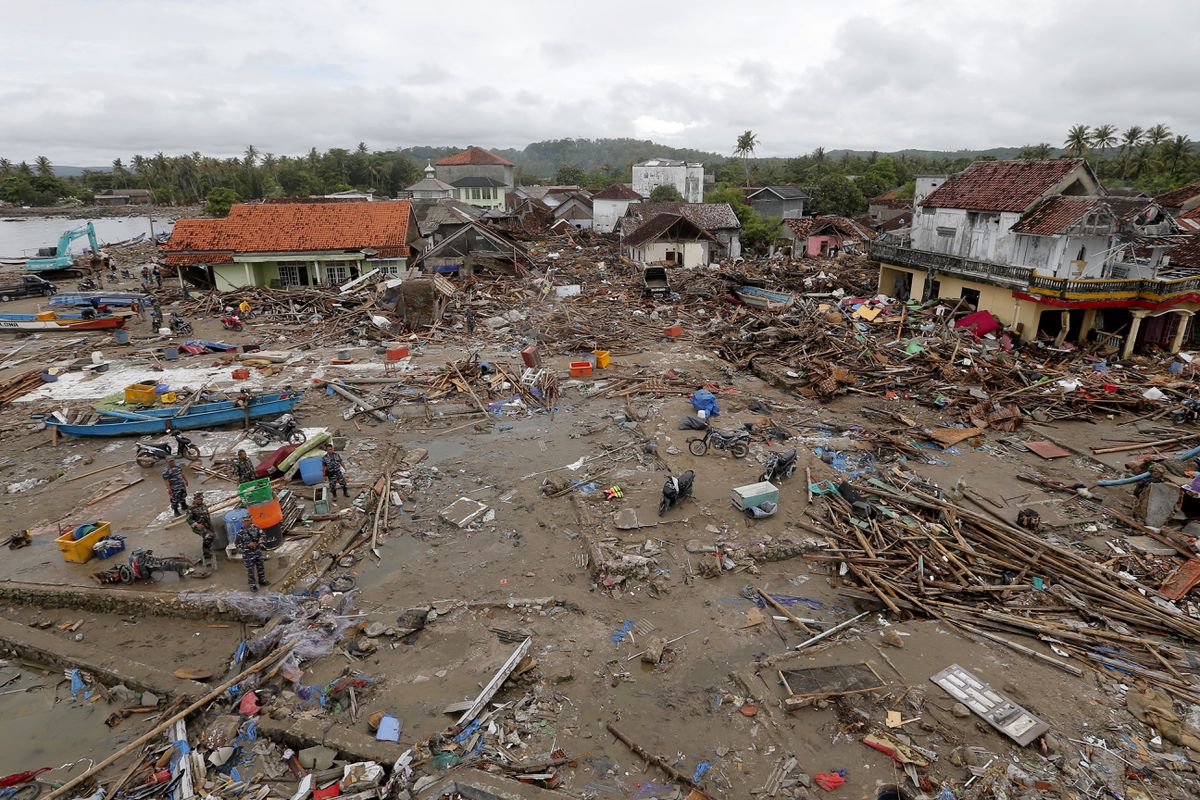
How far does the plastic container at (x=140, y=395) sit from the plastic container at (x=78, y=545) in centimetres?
763

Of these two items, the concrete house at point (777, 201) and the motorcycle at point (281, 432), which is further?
the concrete house at point (777, 201)

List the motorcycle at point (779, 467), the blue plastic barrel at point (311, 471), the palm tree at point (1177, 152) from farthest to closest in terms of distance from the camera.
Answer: the palm tree at point (1177, 152)
the motorcycle at point (779, 467)
the blue plastic barrel at point (311, 471)

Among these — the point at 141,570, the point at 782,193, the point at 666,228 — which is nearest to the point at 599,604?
the point at 141,570

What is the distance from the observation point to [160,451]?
49.0 ft

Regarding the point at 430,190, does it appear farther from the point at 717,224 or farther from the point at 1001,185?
the point at 1001,185

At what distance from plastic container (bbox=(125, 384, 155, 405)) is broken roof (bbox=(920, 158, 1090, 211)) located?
1254 inches

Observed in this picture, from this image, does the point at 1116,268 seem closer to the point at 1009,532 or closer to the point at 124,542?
the point at 1009,532

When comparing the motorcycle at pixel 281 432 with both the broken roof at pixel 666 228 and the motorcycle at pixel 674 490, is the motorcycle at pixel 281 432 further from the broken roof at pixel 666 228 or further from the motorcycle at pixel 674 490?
the broken roof at pixel 666 228

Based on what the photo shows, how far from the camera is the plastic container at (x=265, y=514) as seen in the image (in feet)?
36.9

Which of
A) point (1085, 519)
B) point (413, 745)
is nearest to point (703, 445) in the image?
point (1085, 519)

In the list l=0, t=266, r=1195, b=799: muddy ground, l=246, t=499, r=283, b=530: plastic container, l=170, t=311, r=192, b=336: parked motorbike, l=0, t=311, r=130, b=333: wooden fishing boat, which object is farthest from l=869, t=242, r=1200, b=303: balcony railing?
A: l=0, t=311, r=130, b=333: wooden fishing boat

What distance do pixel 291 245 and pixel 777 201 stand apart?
50622 mm

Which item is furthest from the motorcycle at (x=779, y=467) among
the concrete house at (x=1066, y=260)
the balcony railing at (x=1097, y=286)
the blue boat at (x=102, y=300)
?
the blue boat at (x=102, y=300)

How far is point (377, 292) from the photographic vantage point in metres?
30.7
